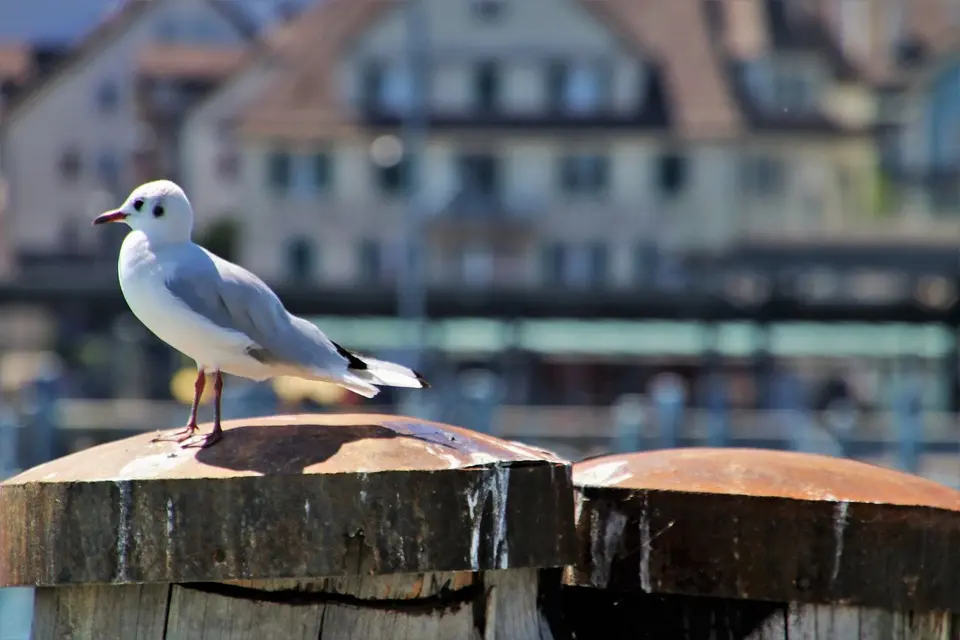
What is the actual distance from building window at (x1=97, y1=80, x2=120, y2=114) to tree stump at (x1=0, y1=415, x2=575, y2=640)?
6621cm

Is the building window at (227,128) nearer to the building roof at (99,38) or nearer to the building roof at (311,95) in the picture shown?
the building roof at (311,95)

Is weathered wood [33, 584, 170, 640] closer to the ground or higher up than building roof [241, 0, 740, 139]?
closer to the ground

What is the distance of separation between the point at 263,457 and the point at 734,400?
143ft

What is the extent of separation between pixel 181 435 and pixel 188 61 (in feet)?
220

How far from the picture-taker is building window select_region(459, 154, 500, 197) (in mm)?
61125

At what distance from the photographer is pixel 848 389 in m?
45.3

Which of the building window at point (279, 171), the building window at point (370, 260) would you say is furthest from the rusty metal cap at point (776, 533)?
the building window at point (370, 260)

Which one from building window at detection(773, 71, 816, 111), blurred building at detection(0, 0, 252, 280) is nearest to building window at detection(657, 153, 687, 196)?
building window at detection(773, 71, 816, 111)

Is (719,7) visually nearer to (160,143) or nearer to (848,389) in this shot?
(160,143)

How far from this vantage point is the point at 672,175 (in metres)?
61.2

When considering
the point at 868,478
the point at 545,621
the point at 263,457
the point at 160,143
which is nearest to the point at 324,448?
the point at 263,457

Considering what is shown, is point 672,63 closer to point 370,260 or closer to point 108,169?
point 370,260

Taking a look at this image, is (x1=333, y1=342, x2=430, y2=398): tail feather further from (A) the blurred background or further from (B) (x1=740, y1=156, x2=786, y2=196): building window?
(B) (x1=740, y1=156, x2=786, y2=196): building window

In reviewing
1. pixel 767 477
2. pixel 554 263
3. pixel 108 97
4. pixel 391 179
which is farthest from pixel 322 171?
pixel 767 477
